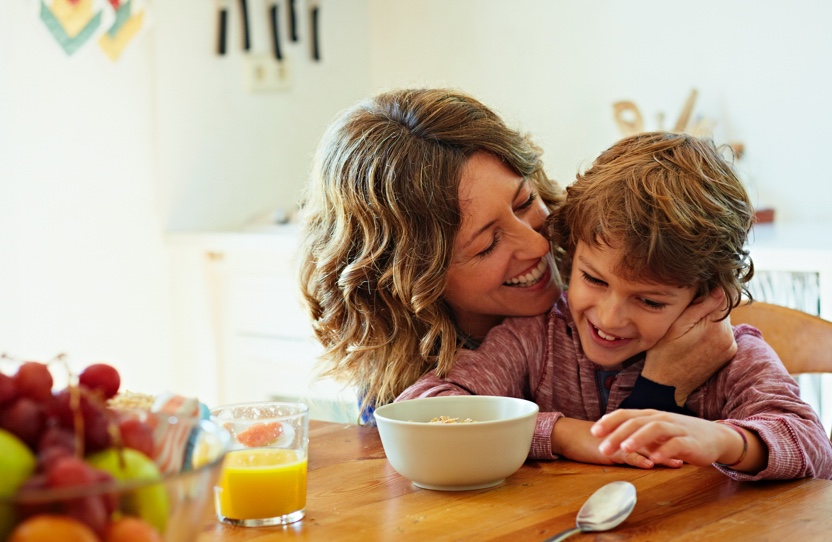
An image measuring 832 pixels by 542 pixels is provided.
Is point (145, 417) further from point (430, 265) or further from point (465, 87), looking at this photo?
point (465, 87)

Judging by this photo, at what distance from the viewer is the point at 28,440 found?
594mm

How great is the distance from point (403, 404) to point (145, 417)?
0.44 m

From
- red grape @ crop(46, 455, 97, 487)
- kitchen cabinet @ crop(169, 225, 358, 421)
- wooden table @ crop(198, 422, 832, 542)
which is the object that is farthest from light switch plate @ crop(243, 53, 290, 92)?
red grape @ crop(46, 455, 97, 487)

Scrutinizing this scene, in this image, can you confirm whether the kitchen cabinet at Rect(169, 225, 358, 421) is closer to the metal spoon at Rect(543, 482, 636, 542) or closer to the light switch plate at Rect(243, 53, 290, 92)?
the light switch plate at Rect(243, 53, 290, 92)

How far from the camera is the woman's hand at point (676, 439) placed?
0.93m

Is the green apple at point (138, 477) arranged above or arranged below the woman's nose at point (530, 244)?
below

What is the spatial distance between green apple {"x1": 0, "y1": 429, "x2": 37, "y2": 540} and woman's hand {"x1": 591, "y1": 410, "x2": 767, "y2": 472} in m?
0.55

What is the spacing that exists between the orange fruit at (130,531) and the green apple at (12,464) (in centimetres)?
6

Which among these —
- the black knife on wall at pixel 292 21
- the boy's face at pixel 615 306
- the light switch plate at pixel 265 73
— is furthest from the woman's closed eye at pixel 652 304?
the black knife on wall at pixel 292 21

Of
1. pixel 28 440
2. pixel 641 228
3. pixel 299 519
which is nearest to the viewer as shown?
pixel 28 440

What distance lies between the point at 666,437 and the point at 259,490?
1.34 feet

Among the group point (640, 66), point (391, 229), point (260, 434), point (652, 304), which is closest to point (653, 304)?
point (652, 304)

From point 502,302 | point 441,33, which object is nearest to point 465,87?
point 441,33

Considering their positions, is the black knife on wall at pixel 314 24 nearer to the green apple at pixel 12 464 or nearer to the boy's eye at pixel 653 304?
the boy's eye at pixel 653 304
